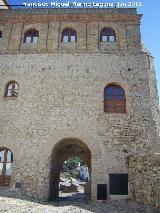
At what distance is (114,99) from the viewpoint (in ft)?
41.3

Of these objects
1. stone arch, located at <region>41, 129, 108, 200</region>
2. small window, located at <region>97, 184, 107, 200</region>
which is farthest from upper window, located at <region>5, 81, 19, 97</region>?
small window, located at <region>97, 184, 107, 200</region>

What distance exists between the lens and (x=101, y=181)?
36.4ft

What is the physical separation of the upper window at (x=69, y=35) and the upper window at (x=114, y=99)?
354 centimetres

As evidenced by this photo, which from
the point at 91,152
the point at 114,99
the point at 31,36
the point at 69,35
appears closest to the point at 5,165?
the point at 91,152

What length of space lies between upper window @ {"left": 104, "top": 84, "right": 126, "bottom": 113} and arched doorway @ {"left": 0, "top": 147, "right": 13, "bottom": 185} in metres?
5.39

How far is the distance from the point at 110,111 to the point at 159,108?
2.95 m

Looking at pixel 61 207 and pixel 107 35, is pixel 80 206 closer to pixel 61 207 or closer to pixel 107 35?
pixel 61 207

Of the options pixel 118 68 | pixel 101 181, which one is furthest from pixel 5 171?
pixel 118 68

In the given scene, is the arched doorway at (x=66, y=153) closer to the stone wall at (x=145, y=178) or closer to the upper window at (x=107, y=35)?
the stone wall at (x=145, y=178)

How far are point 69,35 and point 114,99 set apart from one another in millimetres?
4635

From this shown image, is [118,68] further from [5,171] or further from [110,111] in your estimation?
[5,171]

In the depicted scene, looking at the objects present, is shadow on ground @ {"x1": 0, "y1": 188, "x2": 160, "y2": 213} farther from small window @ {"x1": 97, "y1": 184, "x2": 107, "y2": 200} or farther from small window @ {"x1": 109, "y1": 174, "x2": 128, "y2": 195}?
small window @ {"x1": 109, "y1": 174, "x2": 128, "y2": 195}

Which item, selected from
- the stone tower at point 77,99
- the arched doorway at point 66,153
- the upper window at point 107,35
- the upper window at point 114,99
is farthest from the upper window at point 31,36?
the arched doorway at point 66,153

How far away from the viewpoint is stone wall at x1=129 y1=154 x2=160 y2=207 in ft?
29.8
